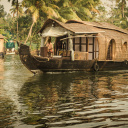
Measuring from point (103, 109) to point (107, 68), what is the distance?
468 inches

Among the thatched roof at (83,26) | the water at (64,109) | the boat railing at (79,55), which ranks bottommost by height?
the water at (64,109)

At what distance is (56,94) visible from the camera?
9398mm

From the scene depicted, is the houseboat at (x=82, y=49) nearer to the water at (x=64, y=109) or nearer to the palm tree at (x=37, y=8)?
the water at (x=64, y=109)

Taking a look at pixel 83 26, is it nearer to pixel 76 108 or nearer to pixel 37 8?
pixel 76 108

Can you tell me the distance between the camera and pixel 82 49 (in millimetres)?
19406

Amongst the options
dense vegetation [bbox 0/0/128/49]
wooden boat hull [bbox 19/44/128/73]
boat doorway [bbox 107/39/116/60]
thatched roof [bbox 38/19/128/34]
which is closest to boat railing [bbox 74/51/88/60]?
wooden boat hull [bbox 19/44/128/73]

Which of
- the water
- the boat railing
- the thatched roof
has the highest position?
the thatched roof

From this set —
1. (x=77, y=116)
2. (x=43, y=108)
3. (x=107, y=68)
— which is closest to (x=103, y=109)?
(x=77, y=116)

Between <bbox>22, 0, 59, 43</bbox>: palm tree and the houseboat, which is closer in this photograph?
the houseboat

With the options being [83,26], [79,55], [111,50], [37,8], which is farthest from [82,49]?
[37,8]

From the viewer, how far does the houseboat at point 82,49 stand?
16.5 m

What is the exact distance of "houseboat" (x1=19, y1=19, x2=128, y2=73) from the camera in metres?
16.5

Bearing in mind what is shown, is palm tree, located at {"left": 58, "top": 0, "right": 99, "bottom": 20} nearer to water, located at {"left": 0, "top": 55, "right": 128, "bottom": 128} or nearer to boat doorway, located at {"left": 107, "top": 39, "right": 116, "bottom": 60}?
boat doorway, located at {"left": 107, "top": 39, "right": 116, "bottom": 60}

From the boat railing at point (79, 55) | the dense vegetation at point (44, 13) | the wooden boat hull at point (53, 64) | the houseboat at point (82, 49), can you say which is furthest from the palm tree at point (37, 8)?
the boat railing at point (79, 55)
